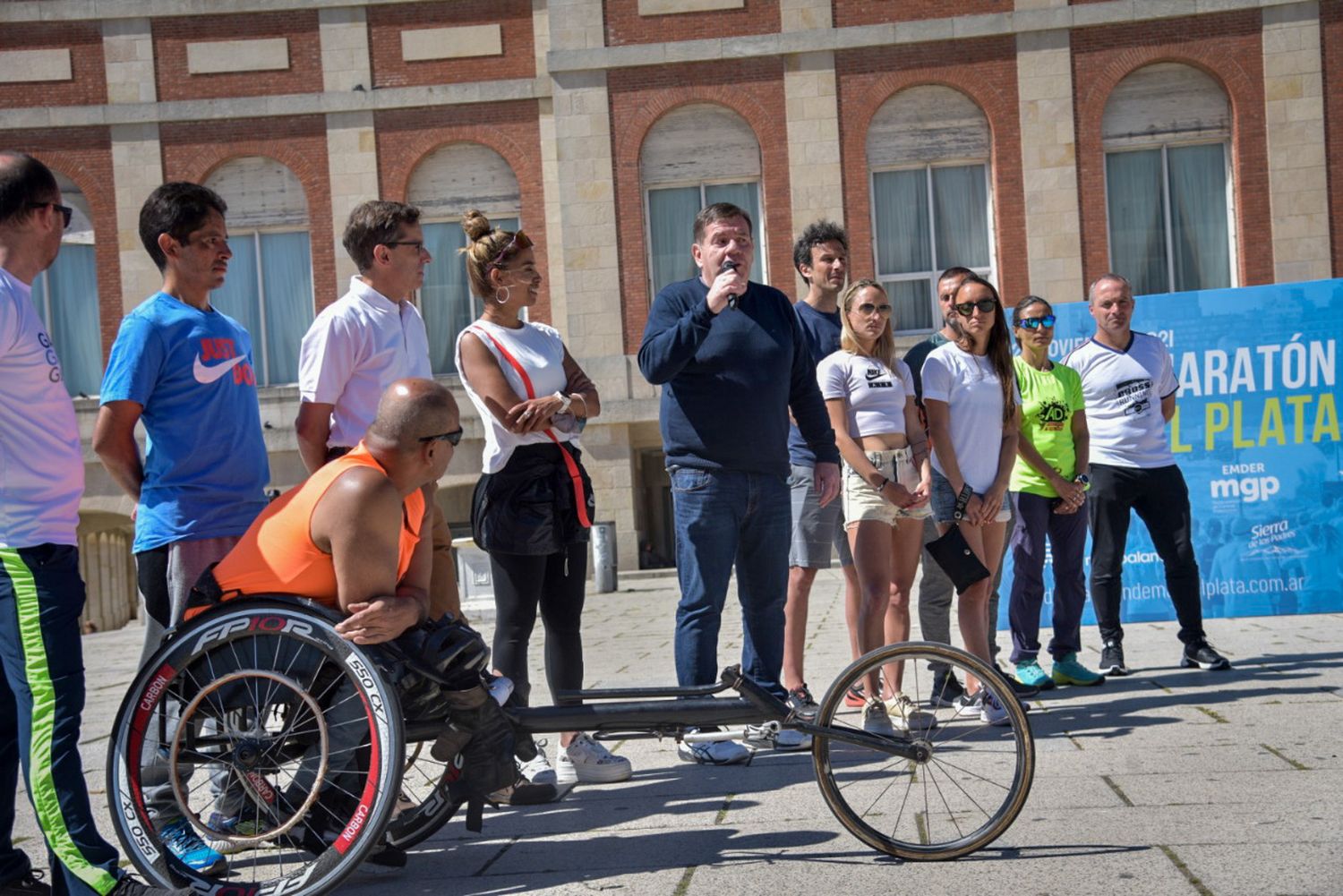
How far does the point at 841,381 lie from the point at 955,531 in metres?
1.00

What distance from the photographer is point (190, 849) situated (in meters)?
3.80

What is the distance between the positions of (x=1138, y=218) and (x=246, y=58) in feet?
43.9

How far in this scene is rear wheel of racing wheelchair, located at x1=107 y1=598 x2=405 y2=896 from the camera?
3.72 meters

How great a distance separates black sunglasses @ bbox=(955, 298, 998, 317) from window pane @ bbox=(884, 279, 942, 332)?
48.0ft

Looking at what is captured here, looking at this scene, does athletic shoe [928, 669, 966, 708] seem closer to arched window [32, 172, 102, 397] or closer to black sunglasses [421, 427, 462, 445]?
black sunglasses [421, 427, 462, 445]

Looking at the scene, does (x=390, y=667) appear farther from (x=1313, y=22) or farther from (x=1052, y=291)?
(x=1313, y=22)

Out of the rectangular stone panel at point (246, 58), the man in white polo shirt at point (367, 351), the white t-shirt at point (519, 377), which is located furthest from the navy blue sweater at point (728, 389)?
the rectangular stone panel at point (246, 58)

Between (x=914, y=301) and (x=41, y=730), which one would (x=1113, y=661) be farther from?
(x=914, y=301)

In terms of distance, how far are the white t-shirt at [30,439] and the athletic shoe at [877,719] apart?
229 centimetres

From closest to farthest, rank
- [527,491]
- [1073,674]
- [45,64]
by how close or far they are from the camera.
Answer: [527,491] → [1073,674] → [45,64]

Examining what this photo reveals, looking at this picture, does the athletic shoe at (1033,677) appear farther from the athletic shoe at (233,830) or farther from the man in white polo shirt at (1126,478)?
the athletic shoe at (233,830)

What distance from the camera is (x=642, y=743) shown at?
642 cm

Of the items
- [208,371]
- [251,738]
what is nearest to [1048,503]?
[208,371]

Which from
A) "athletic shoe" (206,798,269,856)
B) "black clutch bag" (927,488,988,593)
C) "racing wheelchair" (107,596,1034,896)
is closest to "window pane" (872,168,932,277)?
"black clutch bag" (927,488,988,593)
